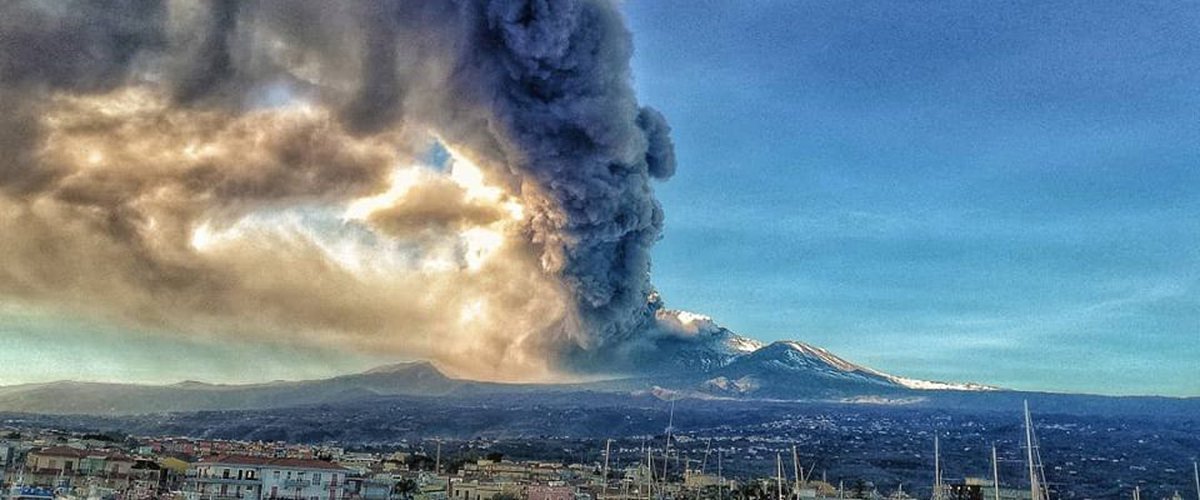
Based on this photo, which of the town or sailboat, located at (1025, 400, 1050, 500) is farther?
the town

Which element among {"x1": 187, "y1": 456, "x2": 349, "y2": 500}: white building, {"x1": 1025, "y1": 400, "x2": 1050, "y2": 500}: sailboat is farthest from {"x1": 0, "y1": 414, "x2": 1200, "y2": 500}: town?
{"x1": 1025, "y1": 400, "x2": 1050, "y2": 500}: sailboat

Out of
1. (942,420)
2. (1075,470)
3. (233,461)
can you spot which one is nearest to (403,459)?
(233,461)

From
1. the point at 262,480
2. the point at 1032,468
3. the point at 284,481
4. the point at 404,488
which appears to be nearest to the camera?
the point at 1032,468

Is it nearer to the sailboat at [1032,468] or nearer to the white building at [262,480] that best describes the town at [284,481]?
the white building at [262,480]

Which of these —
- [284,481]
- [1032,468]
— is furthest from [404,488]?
[1032,468]

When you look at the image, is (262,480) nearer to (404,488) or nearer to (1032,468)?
(404,488)

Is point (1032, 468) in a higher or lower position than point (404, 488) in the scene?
higher

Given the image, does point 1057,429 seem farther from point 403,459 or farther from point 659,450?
point 403,459

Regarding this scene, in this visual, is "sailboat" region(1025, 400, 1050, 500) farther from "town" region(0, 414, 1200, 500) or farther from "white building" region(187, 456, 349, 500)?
"white building" region(187, 456, 349, 500)
